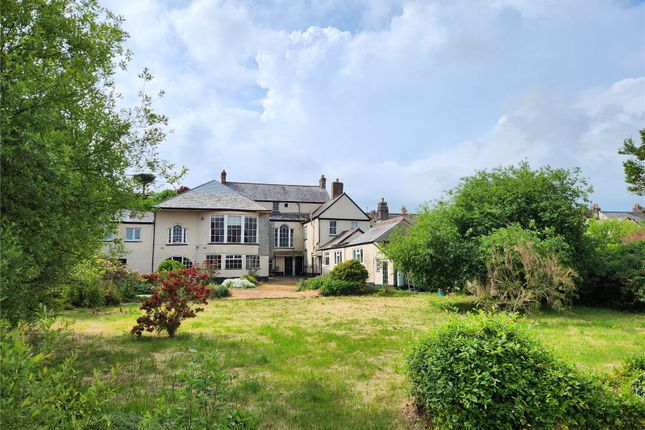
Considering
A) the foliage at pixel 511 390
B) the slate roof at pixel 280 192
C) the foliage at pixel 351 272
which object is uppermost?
the slate roof at pixel 280 192

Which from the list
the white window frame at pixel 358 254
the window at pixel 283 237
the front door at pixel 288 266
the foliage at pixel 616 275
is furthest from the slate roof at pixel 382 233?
the front door at pixel 288 266

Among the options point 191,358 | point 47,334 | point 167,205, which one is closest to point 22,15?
point 47,334

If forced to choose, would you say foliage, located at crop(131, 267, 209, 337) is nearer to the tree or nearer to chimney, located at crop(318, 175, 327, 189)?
the tree

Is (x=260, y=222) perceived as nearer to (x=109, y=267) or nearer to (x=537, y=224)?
(x=109, y=267)

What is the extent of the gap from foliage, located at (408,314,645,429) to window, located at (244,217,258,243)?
29030 mm

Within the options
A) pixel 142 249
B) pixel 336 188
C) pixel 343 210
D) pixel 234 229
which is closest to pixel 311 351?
pixel 234 229

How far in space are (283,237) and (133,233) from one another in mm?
17955

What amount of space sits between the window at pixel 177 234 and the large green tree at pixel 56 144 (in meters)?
25.1

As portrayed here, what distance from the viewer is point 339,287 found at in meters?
25.0

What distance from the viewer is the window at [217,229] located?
3241cm

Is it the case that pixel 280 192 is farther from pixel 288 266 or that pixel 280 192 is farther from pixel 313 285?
pixel 313 285

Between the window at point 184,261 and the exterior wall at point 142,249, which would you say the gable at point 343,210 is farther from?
the exterior wall at point 142,249

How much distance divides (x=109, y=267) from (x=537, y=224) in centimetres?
2179

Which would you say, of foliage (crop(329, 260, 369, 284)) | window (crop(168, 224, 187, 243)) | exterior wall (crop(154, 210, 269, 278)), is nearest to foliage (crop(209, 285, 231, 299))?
foliage (crop(329, 260, 369, 284))
